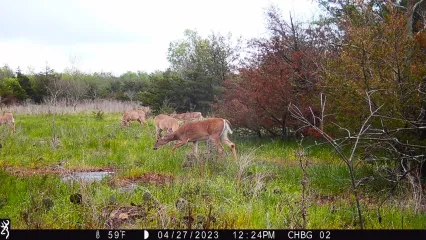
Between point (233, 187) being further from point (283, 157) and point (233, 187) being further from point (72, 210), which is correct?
point (283, 157)

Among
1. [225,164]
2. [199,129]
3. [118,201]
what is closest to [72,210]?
[118,201]

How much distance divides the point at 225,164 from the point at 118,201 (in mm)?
3438

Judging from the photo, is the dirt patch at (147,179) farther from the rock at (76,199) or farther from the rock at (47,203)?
the rock at (47,203)

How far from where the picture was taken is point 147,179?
30.6ft

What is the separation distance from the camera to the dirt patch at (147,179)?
28.4 ft

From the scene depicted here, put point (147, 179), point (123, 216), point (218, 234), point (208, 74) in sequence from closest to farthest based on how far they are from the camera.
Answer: point (218, 234), point (123, 216), point (147, 179), point (208, 74)

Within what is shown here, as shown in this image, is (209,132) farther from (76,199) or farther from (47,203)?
(47,203)

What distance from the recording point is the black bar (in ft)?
15.8

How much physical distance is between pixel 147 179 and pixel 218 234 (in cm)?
461

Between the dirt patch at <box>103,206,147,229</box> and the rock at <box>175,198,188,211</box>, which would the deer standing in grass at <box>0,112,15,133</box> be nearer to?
the dirt patch at <box>103,206,147,229</box>

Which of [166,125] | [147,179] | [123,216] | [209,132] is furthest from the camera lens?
[166,125]

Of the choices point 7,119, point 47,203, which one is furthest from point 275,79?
point 7,119

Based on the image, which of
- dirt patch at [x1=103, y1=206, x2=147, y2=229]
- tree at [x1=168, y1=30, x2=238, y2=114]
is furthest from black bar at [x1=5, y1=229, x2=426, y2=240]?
tree at [x1=168, y1=30, x2=238, y2=114]

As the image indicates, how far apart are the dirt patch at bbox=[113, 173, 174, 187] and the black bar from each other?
3.29 meters
